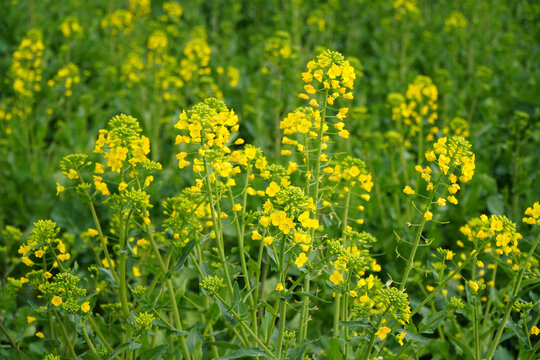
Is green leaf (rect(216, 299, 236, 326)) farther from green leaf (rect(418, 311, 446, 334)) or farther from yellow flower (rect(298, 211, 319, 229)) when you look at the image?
green leaf (rect(418, 311, 446, 334))

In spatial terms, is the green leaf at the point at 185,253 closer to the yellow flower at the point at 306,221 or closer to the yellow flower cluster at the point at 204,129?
the yellow flower cluster at the point at 204,129

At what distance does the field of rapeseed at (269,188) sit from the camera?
2.23m

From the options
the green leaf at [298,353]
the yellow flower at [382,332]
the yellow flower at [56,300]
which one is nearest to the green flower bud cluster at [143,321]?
the yellow flower at [56,300]

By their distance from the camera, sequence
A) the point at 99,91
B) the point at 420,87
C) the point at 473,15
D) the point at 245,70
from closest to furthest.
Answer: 1. the point at 420,87
2. the point at 99,91
3. the point at 245,70
4. the point at 473,15

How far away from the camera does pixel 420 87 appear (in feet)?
15.3

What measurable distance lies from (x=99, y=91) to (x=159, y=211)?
80.6 inches

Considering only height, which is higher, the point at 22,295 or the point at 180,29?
the point at 180,29

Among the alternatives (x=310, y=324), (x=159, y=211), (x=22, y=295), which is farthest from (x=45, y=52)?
(x=310, y=324)

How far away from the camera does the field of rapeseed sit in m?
2.23

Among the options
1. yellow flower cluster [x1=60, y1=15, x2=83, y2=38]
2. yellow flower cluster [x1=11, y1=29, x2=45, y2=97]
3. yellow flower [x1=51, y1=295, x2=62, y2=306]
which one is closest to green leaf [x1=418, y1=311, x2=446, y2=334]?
yellow flower [x1=51, y1=295, x2=62, y2=306]

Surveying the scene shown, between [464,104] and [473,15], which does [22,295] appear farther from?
[473,15]

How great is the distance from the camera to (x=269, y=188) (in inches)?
82.0

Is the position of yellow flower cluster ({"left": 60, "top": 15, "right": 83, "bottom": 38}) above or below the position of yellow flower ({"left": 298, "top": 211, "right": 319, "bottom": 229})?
above

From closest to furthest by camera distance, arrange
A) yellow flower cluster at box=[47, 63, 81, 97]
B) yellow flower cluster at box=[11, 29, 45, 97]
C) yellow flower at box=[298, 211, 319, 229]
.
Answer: yellow flower at box=[298, 211, 319, 229] < yellow flower cluster at box=[11, 29, 45, 97] < yellow flower cluster at box=[47, 63, 81, 97]
